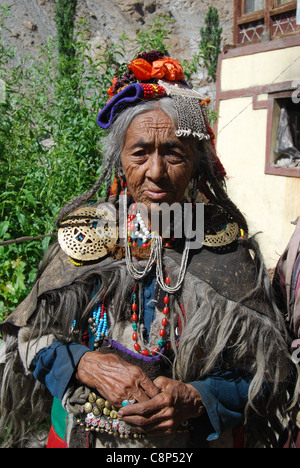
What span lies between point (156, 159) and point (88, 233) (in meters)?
0.44

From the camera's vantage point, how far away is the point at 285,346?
1666mm

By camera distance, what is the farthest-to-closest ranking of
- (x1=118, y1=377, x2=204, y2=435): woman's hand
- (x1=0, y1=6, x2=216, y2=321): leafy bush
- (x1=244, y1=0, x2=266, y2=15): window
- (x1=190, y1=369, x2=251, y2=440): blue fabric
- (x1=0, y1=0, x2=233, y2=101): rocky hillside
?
(x1=0, y1=0, x2=233, y2=101): rocky hillside → (x1=244, y1=0, x2=266, y2=15): window → (x1=0, y1=6, x2=216, y2=321): leafy bush → (x1=190, y1=369, x2=251, y2=440): blue fabric → (x1=118, y1=377, x2=204, y2=435): woman's hand

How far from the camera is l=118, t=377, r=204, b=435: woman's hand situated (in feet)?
4.61

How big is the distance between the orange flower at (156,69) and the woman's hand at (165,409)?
119cm

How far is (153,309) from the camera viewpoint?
5.56 feet

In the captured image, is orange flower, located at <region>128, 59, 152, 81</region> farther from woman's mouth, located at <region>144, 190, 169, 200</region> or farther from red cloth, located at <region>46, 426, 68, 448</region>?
red cloth, located at <region>46, 426, 68, 448</region>

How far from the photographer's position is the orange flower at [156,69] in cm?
167

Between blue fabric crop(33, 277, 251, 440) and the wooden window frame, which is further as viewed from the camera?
the wooden window frame

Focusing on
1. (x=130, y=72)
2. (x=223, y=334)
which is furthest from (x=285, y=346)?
(x=130, y=72)

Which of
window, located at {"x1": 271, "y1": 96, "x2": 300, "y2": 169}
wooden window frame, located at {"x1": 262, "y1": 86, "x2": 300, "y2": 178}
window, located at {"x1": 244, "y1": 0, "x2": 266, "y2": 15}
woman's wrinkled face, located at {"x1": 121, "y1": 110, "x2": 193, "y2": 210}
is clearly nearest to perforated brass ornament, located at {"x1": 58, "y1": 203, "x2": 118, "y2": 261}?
woman's wrinkled face, located at {"x1": 121, "y1": 110, "x2": 193, "y2": 210}

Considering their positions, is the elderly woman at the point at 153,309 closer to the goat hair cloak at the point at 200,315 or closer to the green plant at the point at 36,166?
the goat hair cloak at the point at 200,315

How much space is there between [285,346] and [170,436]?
1.91 feet

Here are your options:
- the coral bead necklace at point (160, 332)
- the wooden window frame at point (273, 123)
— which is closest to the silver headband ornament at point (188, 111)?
the coral bead necklace at point (160, 332)

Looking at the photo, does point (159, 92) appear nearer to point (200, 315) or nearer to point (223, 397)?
point (200, 315)
